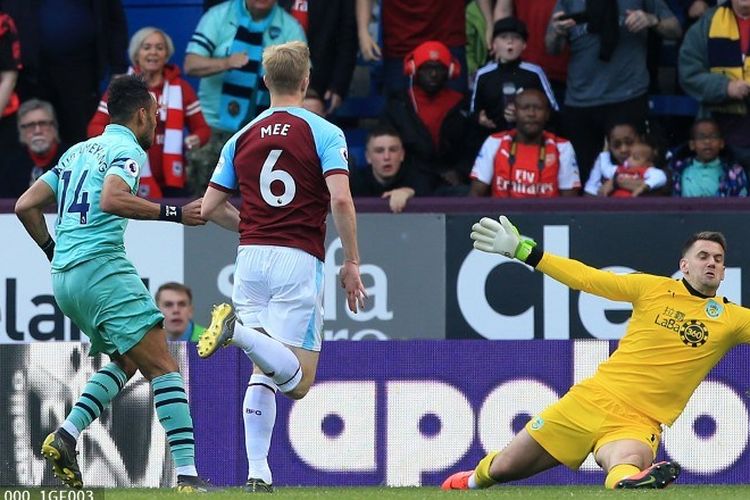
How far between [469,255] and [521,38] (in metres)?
1.67

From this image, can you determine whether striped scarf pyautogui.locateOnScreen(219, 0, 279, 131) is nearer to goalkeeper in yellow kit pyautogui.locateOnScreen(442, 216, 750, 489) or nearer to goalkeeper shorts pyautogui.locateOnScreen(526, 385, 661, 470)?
goalkeeper in yellow kit pyautogui.locateOnScreen(442, 216, 750, 489)

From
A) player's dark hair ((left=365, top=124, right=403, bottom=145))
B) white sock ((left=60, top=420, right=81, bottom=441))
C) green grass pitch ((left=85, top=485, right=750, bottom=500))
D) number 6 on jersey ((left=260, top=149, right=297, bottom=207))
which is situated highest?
player's dark hair ((left=365, top=124, right=403, bottom=145))

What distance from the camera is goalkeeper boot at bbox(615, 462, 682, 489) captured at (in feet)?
26.3

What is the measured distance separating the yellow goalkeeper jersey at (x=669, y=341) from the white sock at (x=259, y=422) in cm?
201

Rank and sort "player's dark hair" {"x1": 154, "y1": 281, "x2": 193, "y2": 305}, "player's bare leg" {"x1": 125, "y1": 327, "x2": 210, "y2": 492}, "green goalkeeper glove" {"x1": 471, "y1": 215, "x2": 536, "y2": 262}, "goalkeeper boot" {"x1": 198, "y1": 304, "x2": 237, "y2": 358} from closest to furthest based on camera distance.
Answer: "goalkeeper boot" {"x1": 198, "y1": 304, "x2": 237, "y2": 358} < "player's bare leg" {"x1": 125, "y1": 327, "x2": 210, "y2": 492} < "green goalkeeper glove" {"x1": 471, "y1": 215, "x2": 536, "y2": 262} < "player's dark hair" {"x1": 154, "y1": 281, "x2": 193, "y2": 305}

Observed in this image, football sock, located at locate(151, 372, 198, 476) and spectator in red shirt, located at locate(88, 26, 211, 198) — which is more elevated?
spectator in red shirt, located at locate(88, 26, 211, 198)

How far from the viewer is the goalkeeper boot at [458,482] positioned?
358 inches

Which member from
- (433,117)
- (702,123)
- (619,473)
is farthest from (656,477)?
(433,117)

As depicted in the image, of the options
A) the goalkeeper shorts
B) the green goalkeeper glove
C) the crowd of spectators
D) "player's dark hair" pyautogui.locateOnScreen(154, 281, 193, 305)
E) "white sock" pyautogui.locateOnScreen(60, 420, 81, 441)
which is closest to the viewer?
"white sock" pyautogui.locateOnScreen(60, 420, 81, 441)

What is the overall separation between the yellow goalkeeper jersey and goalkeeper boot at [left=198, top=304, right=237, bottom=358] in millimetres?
2301

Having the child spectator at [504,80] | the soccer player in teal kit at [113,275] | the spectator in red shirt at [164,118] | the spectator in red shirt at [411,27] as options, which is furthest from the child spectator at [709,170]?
the soccer player in teal kit at [113,275]

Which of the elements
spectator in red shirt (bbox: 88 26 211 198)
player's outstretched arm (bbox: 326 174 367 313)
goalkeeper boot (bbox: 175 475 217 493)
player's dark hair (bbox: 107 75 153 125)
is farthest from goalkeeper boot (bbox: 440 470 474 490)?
spectator in red shirt (bbox: 88 26 211 198)

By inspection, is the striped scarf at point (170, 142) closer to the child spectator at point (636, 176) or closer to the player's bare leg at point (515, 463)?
the child spectator at point (636, 176)

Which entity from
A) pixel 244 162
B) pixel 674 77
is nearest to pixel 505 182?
pixel 674 77
